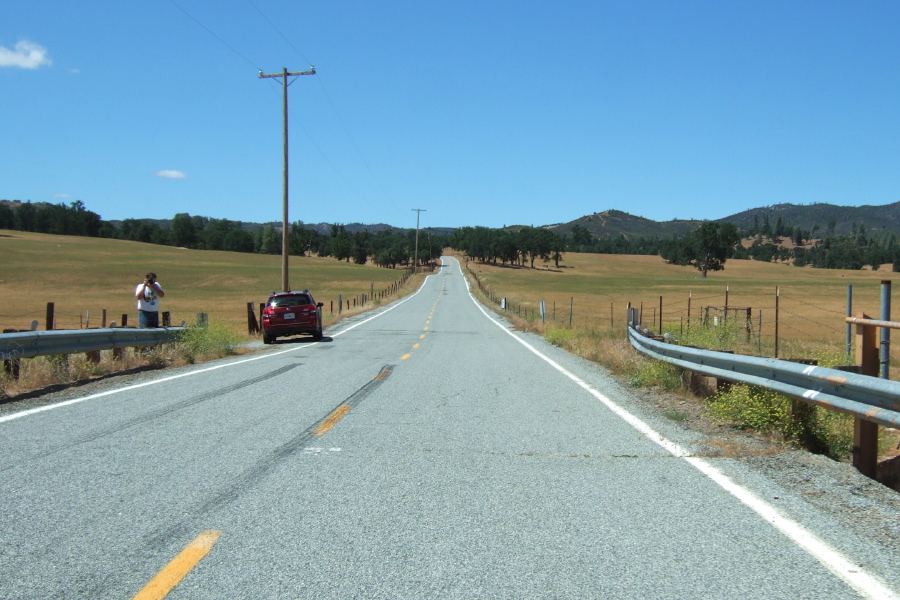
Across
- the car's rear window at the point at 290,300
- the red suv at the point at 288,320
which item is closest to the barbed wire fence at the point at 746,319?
the red suv at the point at 288,320

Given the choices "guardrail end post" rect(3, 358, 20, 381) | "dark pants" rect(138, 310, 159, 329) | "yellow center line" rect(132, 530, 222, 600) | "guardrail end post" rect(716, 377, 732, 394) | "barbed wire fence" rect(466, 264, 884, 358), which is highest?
"dark pants" rect(138, 310, 159, 329)

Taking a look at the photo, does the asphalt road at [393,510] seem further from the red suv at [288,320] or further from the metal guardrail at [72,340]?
the red suv at [288,320]

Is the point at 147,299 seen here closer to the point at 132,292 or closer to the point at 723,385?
the point at 723,385

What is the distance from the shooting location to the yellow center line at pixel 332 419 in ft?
25.3

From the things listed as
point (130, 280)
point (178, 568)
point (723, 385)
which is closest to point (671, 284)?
point (130, 280)

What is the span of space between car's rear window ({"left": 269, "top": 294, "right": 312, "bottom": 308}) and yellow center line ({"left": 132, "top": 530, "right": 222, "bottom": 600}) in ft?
62.3

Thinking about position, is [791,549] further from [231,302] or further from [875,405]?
[231,302]

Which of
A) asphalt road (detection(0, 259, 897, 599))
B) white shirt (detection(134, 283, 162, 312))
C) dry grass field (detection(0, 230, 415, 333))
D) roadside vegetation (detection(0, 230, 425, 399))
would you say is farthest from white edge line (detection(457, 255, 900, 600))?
dry grass field (detection(0, 230, 415, 333))

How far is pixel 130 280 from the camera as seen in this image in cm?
9300

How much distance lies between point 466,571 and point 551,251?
195541mm

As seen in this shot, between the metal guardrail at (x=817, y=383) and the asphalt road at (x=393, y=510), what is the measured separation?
899 mm

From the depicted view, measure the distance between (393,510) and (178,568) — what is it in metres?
1.51

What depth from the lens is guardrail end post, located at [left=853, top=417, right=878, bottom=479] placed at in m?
5.93

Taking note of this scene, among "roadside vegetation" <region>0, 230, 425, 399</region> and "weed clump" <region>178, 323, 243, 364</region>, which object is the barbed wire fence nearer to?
"weed clump" <region>178, 323, 243, 364</region>
